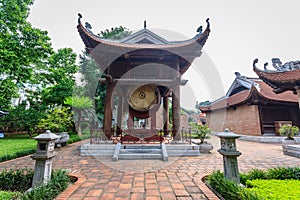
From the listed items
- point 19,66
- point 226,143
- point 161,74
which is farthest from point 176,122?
point 19,66

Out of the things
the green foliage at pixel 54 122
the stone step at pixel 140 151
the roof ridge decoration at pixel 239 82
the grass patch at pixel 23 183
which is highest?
the roof ridge decoration at pixel 239 82

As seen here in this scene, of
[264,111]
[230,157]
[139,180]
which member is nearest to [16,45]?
[139,180]

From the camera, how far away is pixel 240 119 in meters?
14.1

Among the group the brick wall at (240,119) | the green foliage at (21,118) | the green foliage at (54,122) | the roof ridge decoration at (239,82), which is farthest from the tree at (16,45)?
the roof ridge decoration at (239,82)

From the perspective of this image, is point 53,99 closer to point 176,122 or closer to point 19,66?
point 19,66

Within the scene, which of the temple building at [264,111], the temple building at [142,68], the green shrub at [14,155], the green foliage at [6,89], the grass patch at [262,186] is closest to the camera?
the grass patch at [262,186]

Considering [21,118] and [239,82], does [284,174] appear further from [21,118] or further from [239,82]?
[21,118]

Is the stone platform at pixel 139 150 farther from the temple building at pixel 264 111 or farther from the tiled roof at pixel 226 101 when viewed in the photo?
the tiled roof at pixel 226 101

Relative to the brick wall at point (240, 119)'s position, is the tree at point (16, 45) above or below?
above

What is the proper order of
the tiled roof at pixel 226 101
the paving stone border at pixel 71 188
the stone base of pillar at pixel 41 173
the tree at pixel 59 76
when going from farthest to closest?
the tiled roof at pixel 226 101
the tree at pixel 59 76
the stone base of pillar at pixel 41 173
the paving stone border at pixel 71 188

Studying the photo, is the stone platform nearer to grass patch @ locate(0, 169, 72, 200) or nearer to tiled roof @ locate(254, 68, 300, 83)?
grass patch @ locate(0, 169, 72, 200)

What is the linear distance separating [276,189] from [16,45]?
1441 centimetres

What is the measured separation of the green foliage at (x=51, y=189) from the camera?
234 centimetres

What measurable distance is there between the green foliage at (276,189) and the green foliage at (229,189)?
244 millimetres
